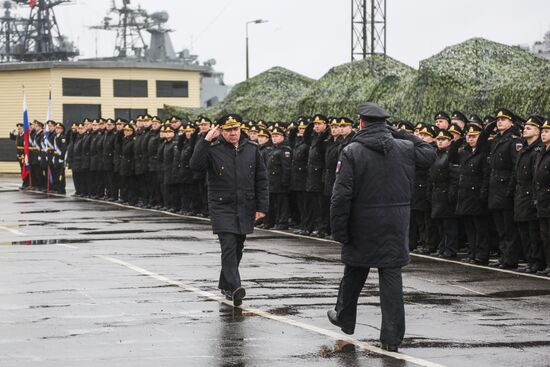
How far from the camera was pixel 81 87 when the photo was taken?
5322 centimetres

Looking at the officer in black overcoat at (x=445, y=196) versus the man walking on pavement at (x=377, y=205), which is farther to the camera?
the officer in black overcoat at (x=445, y=196)

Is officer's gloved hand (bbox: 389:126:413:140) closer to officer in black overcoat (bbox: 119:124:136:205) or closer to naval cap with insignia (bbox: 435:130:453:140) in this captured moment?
naval cap with insignia (bbox: 435:130:453:140)

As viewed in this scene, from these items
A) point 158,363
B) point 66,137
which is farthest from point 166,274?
point 66,137

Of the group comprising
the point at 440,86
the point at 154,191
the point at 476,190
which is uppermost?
the point at 440,86

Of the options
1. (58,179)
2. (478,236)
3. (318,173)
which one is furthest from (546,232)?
(58,179)

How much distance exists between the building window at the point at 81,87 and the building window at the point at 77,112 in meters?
0.53

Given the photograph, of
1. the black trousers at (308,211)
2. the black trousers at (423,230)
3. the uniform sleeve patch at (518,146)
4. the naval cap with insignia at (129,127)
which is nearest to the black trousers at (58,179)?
the naval cap with insignia at (129,127)

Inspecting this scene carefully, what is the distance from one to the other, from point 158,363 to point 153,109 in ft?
157

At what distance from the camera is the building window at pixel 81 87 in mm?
52750

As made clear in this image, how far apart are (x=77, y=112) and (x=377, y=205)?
146 ft

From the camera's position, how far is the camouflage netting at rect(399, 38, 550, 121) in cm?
2050

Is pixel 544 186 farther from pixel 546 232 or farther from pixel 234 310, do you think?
pixel 234 310

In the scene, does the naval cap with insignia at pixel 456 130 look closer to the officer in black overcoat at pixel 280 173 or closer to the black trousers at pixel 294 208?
the officer in black overcoat at pixel 280 173

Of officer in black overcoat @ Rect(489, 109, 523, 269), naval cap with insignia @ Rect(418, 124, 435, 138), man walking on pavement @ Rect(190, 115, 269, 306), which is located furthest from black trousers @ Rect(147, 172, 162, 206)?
man walking on pavement @ Rect(190, 115, 269, 306)
